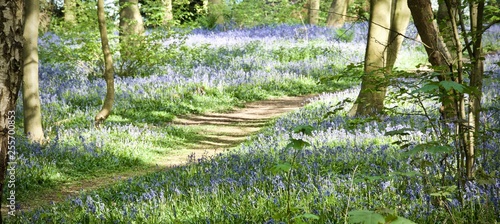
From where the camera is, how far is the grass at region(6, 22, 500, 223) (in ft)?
15.4

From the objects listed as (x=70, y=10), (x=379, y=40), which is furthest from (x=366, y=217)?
(x=70, y=10)

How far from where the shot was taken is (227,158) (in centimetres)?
740

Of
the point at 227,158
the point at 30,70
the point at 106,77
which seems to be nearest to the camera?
the point at 227,158

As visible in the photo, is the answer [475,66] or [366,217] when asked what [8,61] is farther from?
[475,66]

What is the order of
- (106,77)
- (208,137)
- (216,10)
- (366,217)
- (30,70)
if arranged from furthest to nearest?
(216,10) < (208,137) < (106,77) < (30,70) < (366,217)

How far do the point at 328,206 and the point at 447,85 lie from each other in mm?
1859

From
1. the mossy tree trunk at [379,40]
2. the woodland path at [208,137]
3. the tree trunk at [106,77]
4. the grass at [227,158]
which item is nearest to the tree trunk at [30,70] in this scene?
the grass at [227,158]

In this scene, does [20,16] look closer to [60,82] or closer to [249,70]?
[60,82]

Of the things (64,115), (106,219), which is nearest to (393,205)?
(106,219)

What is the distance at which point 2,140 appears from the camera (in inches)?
167

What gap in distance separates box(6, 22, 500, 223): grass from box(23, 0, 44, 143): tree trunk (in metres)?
0.55

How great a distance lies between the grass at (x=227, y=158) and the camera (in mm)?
4684

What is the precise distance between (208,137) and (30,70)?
12.2ft

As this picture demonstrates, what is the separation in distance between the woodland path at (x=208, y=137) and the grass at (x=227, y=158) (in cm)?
22
